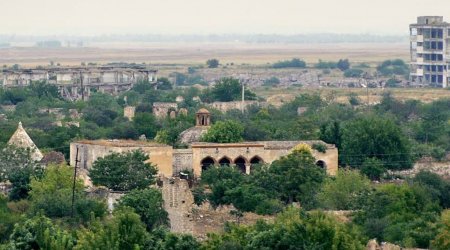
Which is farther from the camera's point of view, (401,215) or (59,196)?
(59,196)

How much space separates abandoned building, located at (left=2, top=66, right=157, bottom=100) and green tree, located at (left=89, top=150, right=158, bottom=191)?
2036 inches

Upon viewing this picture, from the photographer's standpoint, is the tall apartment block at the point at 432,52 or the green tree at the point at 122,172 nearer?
the green tree at the point at 122,172

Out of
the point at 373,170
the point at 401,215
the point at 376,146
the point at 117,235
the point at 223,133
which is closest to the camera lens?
the point at 117,235

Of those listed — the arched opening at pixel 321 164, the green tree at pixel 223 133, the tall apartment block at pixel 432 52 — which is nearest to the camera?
the arched opening at pixel 321 164

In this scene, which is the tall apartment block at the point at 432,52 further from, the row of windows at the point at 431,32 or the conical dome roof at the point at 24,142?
the conical dome roof at the point at 24,142

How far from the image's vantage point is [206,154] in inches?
2057

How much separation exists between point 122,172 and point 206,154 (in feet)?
21.5

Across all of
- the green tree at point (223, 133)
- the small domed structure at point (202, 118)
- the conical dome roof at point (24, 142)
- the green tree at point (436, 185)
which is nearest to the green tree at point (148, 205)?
the green tree at point (436, 185)

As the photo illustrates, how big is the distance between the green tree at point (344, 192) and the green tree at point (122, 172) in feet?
14.8

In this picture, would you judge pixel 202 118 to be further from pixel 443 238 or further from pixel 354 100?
pixel 354 100

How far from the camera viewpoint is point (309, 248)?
32031 millimetres

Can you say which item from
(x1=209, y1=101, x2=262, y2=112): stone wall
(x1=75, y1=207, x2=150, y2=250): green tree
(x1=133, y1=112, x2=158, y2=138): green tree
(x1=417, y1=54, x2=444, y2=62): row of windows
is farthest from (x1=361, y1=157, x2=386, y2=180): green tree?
(x1=417, y1=54, x2=444, y2=62): row of windows

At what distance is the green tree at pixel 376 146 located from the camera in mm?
53281

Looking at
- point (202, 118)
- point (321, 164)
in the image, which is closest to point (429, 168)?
point (321, 164)
